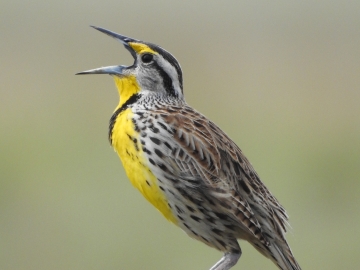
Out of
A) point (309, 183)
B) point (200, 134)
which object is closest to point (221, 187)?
point (200, 134)

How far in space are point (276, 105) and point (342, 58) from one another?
79.3 inches

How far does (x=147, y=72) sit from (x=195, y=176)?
0.49 metres

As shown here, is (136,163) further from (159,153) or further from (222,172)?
(222,172)

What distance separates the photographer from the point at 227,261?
11.7 ft

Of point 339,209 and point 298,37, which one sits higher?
point 298,37

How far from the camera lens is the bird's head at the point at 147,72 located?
3686mm

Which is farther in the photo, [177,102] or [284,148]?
[284,148]

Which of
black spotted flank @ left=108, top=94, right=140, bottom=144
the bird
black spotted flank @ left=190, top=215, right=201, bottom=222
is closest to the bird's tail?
the bird

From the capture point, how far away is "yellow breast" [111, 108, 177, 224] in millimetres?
3451

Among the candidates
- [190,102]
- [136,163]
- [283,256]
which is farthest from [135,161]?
[190,102]

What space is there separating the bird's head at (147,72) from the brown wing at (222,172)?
0.54 ft

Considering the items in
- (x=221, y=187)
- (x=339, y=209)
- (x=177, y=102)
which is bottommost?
(x=339, y=209)

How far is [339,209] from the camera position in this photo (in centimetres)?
668

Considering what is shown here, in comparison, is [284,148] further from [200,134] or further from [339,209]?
[200,134]
